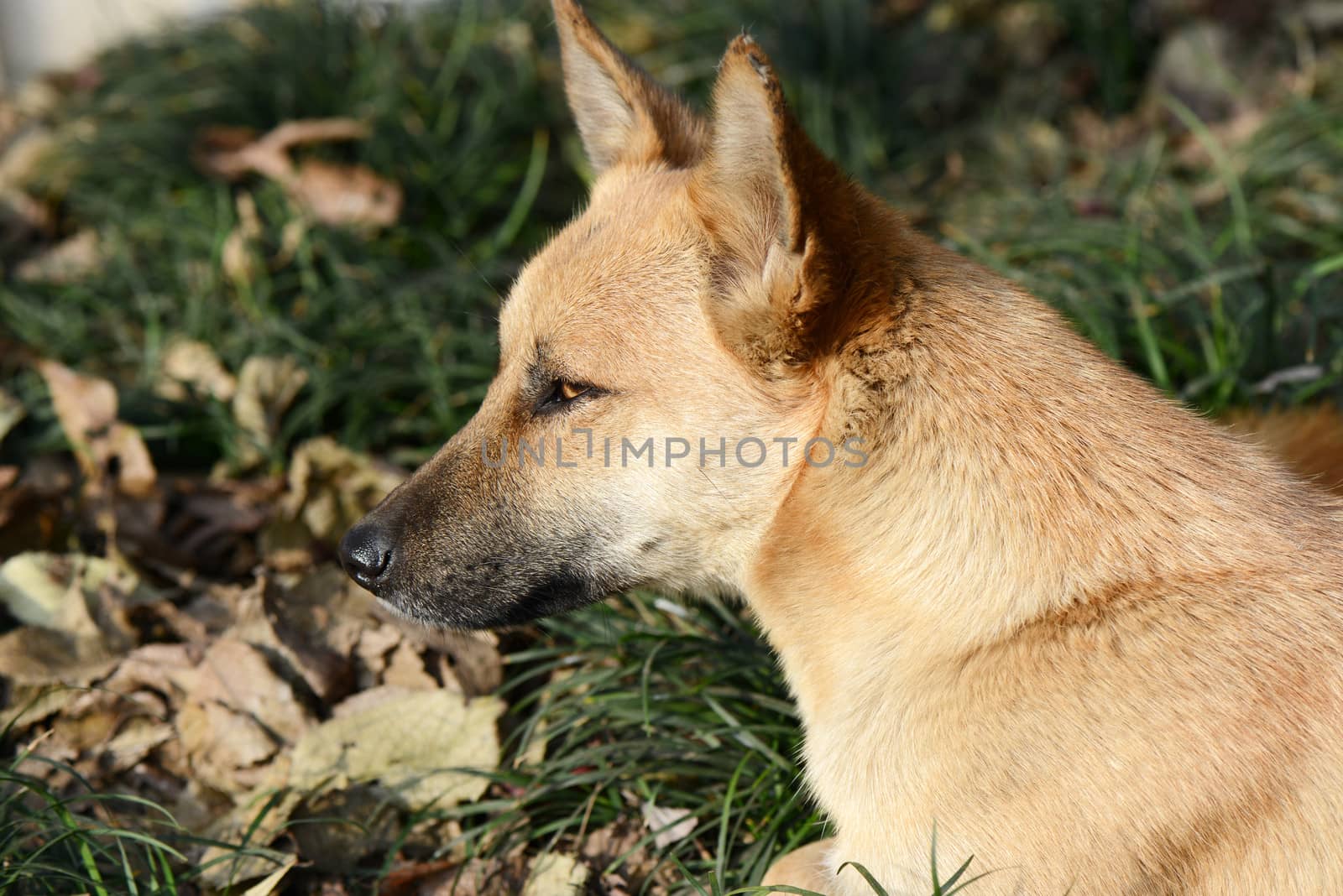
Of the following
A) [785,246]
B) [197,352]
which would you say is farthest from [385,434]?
[785,246]

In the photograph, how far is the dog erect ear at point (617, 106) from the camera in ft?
9.12

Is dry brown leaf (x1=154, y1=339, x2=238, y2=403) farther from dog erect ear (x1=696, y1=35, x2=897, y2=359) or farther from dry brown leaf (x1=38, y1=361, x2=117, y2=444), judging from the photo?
dog erect ear (x1=696, y1=35, x2=897, y2=359)

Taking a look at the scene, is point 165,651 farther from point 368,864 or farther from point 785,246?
point 785,246

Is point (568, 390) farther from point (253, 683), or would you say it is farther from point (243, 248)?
point (243, 248)

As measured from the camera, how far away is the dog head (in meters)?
2.20

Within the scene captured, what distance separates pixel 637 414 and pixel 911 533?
2.05 ft

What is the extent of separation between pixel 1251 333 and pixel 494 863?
9.15 ft

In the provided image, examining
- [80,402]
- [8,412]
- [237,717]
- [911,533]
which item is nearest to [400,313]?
[80,402]

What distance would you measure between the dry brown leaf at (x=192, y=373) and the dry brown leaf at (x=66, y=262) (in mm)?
822

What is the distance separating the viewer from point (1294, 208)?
446cm

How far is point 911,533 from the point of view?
2172 mm

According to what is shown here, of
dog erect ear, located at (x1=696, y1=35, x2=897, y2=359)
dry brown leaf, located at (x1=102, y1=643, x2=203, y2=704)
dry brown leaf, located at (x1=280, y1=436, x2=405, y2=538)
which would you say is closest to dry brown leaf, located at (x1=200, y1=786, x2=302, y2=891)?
dry brown leaf, located at (x1=102, y1=643, x2=203, y2=704)

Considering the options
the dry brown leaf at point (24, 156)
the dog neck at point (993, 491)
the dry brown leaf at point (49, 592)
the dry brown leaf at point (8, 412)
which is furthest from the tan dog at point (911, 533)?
the dry brown leaf at point (24, 156)

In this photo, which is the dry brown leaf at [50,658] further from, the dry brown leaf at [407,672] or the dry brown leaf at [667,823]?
the dry brown leaf at [667,823]
